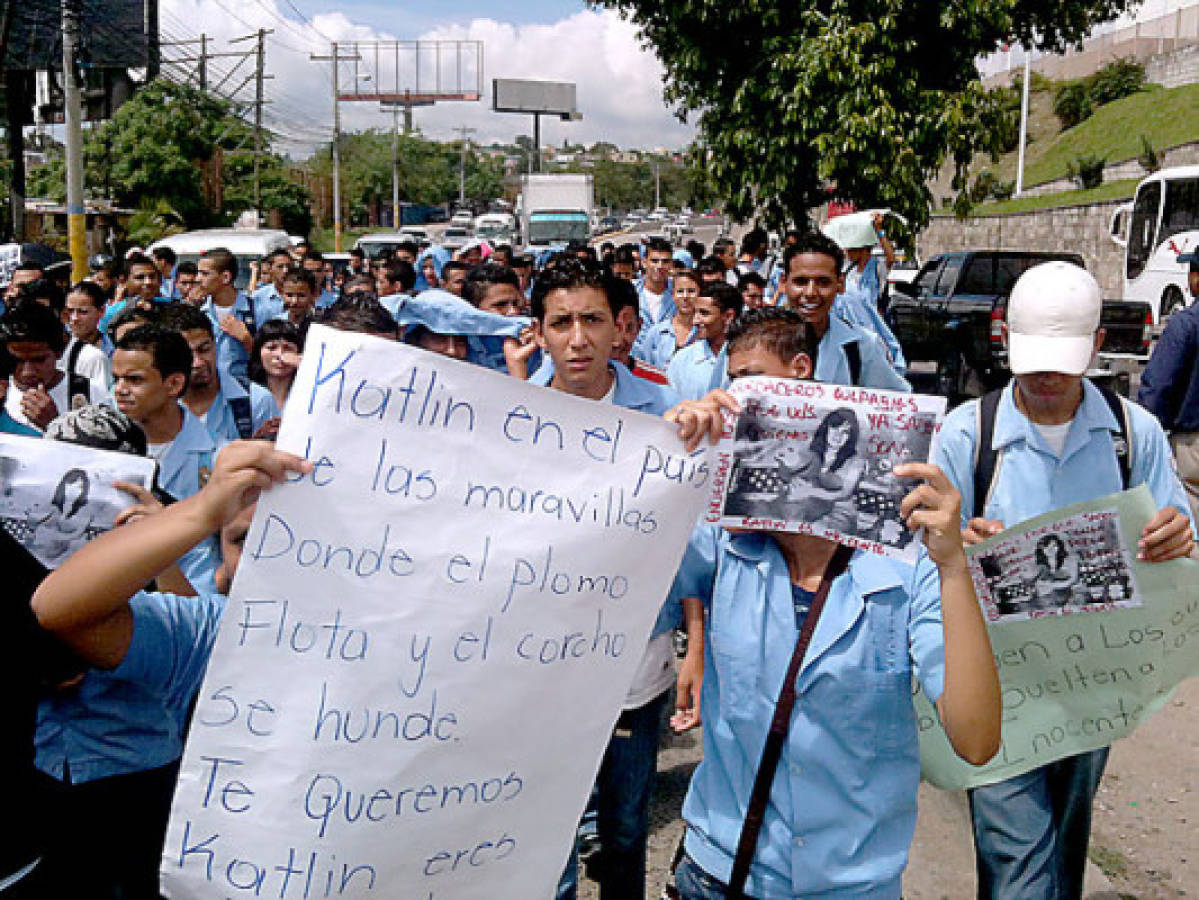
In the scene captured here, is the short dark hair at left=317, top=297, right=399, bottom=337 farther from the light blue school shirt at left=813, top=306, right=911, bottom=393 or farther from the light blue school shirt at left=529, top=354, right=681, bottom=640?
the light blue school shirt at left=813, top=306, right=911, bottom=393

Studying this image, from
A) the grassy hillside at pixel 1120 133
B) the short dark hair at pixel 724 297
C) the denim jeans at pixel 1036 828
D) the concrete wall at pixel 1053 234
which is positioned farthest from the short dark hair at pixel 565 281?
the grassy hillside at pixel 1120 133

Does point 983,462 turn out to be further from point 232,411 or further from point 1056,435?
point 232,411

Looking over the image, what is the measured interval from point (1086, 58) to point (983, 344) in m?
59.6

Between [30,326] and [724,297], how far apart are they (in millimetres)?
3451

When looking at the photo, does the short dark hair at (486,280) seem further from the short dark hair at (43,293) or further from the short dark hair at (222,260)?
the short dark hair at (222,260)

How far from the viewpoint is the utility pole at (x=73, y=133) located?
1671 centimetres

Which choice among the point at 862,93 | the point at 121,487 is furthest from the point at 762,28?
the point at 121,487

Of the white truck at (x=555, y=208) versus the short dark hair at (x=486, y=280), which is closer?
the short dark hair at (x=486, y=280)

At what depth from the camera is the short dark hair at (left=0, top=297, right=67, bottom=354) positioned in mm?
4770

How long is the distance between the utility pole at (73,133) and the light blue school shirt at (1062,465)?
1599 cm

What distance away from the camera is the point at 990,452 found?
3.05 metres

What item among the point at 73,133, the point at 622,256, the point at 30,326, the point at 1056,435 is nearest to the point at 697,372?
the point at 1056,435

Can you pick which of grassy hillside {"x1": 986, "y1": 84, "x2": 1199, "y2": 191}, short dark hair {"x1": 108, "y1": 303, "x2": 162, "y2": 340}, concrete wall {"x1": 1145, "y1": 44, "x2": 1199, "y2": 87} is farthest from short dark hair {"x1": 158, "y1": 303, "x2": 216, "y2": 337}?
concrete wall {"x1": 1145, "y1": 44, "x2": 1199, "y2": 87}

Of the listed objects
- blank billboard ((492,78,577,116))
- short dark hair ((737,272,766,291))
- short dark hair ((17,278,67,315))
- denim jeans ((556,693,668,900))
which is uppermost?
blank billboard ((492,78,577,116))
